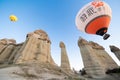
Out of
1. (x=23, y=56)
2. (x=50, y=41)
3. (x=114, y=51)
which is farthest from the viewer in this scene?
(x=50, y=41)

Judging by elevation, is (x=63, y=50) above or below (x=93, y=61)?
above

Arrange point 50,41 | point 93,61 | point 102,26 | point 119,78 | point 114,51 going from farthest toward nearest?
point 50,41
point 114,51
point 93,61
point 119,78
point 102,26

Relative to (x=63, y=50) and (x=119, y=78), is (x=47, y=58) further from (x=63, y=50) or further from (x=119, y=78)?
(x=119, y=78)

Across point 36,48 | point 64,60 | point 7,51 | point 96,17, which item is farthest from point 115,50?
point 7,51

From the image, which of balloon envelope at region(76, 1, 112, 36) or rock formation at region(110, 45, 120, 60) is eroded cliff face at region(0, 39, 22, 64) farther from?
rock formation at region(110, 45, 120, 60)

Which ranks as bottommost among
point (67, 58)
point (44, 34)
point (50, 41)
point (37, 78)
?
point (37, 78)

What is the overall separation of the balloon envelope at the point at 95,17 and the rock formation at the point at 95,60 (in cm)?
1319

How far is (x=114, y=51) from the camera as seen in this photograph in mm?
30453

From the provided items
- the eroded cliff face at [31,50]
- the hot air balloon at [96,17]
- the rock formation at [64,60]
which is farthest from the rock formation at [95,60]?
the hot air balloon at [96,17]

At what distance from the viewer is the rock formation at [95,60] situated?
2422cm

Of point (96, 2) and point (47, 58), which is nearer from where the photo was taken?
point (96, 2)

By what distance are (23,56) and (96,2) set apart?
16053mm

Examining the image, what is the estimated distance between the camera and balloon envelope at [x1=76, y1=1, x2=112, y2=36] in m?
10.2

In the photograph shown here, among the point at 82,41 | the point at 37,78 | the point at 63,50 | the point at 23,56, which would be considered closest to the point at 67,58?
the point at 63,50
